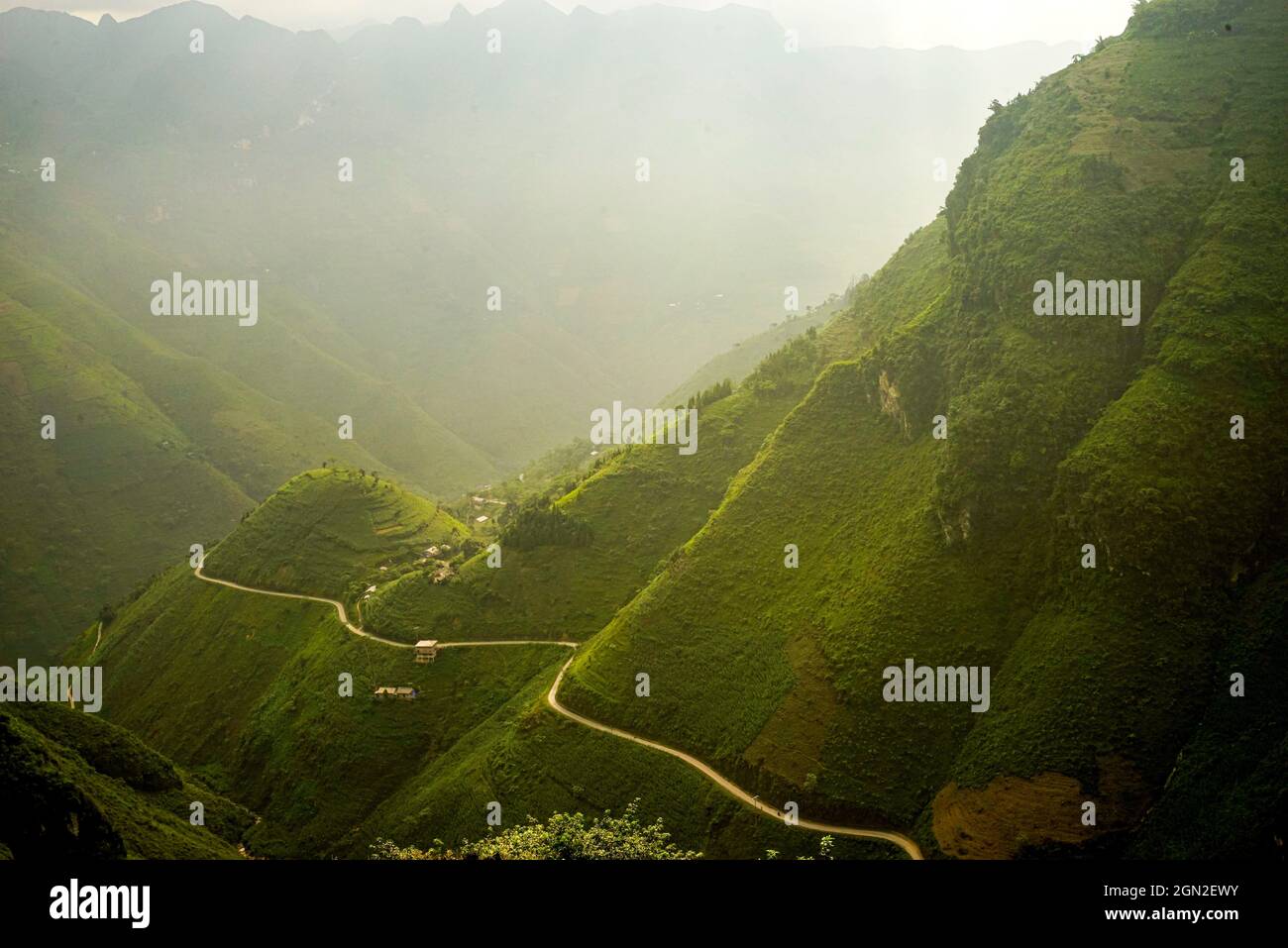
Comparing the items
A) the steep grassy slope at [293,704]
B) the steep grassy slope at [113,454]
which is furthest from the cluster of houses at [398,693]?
the steep grassy slope at [113,454]

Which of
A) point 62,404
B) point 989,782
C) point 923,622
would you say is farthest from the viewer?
point 62,404

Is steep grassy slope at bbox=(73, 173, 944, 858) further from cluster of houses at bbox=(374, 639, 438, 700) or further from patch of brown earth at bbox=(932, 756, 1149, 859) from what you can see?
patch of brown earth at bbox=(932, 756, 1149, 859)

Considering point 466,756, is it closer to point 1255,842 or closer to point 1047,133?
point 1255,842

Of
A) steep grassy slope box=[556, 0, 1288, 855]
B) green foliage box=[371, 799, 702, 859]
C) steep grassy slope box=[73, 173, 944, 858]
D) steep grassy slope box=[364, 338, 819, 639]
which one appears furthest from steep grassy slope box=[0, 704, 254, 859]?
steep grassy slope box=[556, 0, 1288, 855]

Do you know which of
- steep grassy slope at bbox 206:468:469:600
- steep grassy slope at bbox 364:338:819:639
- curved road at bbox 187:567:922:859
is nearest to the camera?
curved road at bbox 187:567:922:859

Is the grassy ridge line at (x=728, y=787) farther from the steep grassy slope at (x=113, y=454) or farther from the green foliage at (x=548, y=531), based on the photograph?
the steep grassy slope at (x=113, y=454)

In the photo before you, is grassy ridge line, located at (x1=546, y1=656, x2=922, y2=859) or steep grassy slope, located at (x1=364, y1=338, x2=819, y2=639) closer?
grassy ridge line, located at (x1=546, y1=656, x2=922, y2=859)

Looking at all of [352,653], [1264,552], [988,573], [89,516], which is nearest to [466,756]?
[352,653]
